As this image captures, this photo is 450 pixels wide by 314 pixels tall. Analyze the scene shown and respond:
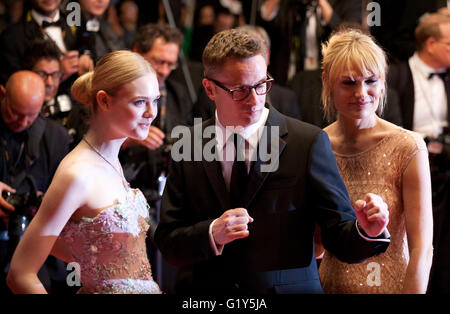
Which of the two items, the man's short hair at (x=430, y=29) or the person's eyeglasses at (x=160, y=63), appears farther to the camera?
the person's eyeglasses at (x=160, y=63)

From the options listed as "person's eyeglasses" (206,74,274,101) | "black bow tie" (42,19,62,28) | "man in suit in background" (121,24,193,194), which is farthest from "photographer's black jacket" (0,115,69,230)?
"person's eyeglasses" (206,74,274,101)

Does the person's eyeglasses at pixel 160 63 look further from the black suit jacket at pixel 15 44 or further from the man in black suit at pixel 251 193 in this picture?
the man in black suit at pixel 251 193

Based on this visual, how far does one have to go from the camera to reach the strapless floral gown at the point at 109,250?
2.03 meters

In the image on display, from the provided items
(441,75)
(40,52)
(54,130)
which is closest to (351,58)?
(54,130)

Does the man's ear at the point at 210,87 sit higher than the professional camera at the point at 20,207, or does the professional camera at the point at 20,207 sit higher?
the man's ear at the point at 210,87

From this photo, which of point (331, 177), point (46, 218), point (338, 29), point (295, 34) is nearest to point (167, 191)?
point (46, 218)

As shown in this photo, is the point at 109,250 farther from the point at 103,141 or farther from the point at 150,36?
the point at 150,36

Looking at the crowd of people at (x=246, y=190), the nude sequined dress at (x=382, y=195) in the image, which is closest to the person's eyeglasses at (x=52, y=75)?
the crowd of people at (x=246, y=190)

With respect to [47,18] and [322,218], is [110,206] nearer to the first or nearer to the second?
[322,218]

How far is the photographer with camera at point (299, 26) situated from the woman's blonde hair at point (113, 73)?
0.81 metres

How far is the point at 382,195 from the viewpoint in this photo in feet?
7.13

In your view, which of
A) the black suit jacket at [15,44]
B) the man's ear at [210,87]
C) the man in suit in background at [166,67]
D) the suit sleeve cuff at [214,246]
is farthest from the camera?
the man in suit in background at [166,67]

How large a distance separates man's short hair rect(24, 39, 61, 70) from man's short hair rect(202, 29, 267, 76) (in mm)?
1167

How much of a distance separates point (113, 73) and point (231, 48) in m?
0.36
